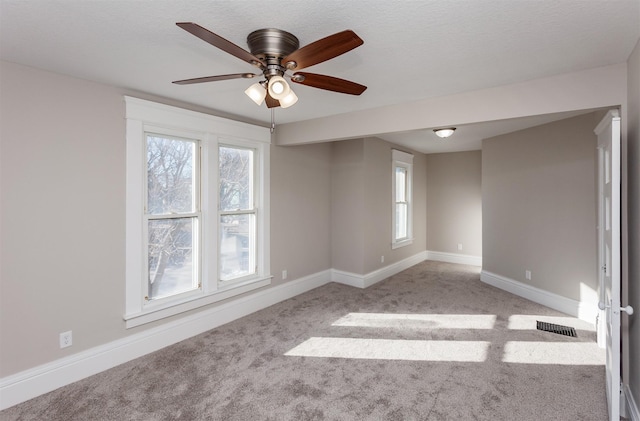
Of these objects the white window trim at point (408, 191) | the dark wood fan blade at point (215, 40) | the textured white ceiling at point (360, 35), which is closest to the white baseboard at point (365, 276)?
the white window trim at point (408, 191)

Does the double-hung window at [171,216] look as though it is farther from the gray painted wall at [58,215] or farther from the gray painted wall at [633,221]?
the gray painted wall at [633,221]

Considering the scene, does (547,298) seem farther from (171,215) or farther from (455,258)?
(171,215)

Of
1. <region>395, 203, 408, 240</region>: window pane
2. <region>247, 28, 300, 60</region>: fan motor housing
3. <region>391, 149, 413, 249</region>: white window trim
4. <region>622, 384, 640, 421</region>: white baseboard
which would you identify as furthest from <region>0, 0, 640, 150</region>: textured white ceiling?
<region>395, 203, 408, 240</region>: window pane

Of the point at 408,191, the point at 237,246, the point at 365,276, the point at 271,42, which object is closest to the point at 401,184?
the point at 408,191

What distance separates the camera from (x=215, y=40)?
4.85 feet

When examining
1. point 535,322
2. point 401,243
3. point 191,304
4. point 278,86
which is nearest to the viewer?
point 278,86

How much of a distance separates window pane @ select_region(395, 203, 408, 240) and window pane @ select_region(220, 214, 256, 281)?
10.4 ft

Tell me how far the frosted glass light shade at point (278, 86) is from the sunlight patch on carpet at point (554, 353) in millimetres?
2922

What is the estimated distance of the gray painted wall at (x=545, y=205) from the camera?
3.82m

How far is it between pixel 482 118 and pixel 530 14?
1.27 meters

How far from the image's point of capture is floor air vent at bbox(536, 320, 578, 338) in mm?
3443

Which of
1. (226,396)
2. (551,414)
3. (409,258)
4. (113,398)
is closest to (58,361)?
(113,398)

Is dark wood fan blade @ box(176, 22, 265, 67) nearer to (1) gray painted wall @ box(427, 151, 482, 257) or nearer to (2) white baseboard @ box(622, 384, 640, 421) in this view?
(2) white baseboard @ box(622, 384, 640, 421)

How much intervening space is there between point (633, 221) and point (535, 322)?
2.04 metres
